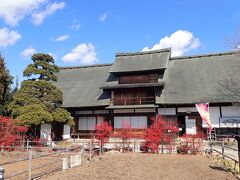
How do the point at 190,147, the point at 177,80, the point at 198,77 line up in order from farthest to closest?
the point at 177,80 → the point at 198,77 → the point at 190,147

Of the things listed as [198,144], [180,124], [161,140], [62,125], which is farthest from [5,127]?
[180,124]

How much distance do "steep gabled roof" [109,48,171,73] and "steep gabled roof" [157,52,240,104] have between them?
1502mm

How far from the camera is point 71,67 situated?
131ft

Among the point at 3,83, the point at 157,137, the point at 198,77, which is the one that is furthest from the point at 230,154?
the point at 3,83

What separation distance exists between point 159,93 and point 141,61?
5.31 m

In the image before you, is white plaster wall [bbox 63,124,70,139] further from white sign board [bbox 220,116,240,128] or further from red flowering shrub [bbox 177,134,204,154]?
white sign board [bbox 220,116,240,128]

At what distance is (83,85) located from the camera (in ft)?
114

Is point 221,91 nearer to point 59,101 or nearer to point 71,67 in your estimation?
point 59,101

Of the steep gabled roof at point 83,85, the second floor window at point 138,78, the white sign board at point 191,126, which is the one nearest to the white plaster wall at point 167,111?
the white sign board at point 191,126

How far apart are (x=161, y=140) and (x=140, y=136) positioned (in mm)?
3858

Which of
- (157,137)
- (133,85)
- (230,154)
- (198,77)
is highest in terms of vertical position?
(198,77)

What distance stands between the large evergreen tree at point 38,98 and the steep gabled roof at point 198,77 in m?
9.62

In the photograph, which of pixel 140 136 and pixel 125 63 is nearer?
pixel 140 136

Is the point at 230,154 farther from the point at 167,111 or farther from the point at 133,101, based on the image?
the point at 133,101
